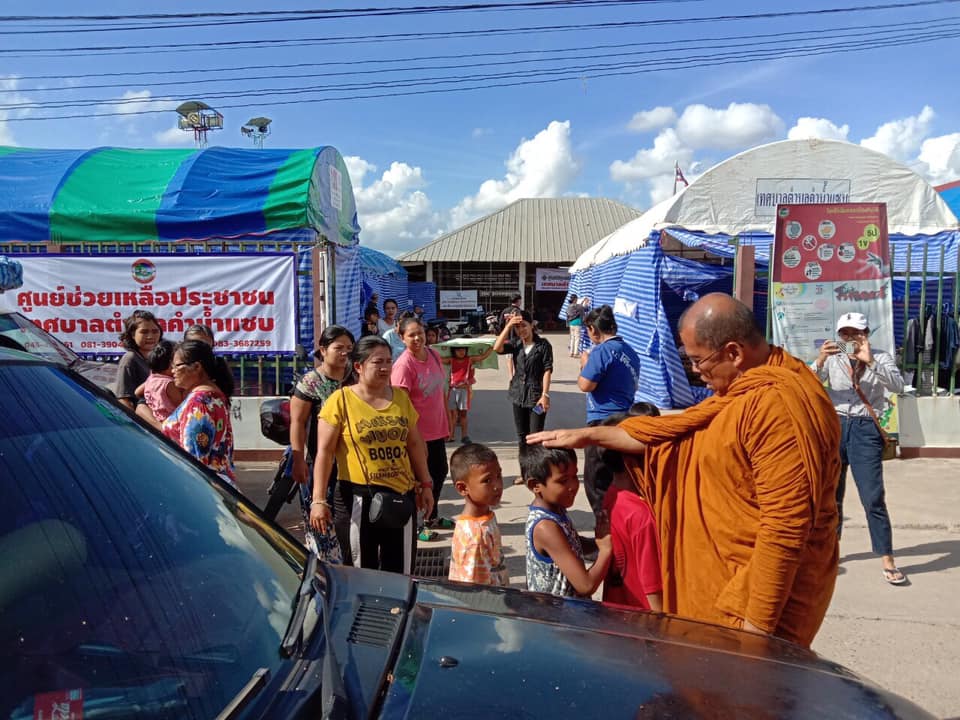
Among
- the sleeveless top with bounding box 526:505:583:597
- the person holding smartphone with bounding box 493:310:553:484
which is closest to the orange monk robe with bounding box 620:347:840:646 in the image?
the sleeveless top with bounding box 526:505:583:597

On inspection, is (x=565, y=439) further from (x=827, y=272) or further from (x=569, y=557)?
(x=827, y=272)

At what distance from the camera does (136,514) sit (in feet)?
5.17

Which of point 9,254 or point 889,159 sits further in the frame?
point 889,159

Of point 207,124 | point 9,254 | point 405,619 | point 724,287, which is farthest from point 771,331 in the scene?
point 207,124

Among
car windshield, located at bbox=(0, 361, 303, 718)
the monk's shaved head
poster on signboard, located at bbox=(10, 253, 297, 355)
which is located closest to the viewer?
car windshield, located at bbox=(0, 361, 303, 718)

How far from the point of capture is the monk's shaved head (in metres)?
2.21

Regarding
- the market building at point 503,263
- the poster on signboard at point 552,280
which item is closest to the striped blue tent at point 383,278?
the market building at point 503,263

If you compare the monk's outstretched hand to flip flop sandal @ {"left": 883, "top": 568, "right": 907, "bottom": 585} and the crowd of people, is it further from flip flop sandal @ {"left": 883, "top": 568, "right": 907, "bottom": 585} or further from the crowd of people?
flip flop sandal @ {"left": 883, "top": 568, "right": 907, "bottom": 585}

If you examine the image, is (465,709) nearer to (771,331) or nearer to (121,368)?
(121,368)

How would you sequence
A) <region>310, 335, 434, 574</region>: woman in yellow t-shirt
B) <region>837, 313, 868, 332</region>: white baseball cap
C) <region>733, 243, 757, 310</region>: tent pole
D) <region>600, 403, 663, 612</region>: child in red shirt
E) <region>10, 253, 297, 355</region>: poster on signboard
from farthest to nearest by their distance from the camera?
1. <region>10, 253, 297, 355</region>: poster on signboard
2. <region>733, 243, 757, 310</region>: tent pole
3. <region>837, 313, 868, 332</region>: white baseball cap
4. <region>310, 335, 434, 574</region>: woman in yellow t-shirt
5. <region>600, 403, 663, 612</region>: child in red shirt

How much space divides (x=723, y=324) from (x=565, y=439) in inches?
26.3

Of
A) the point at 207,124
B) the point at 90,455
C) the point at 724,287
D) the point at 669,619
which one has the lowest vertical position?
the point at 669,619

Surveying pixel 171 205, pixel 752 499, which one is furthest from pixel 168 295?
pixel 752 499

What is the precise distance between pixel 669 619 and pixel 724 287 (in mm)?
9299
